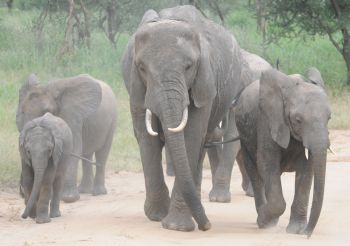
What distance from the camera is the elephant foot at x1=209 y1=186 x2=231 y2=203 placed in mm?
9742

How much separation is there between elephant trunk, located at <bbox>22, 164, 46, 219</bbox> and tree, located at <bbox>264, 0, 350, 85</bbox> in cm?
1081

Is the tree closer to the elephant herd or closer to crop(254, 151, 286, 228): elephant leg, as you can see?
the elephant herd

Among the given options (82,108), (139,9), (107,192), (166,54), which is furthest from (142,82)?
(139,9)

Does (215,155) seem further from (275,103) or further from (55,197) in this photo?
(275,103)

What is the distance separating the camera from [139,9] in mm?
21812

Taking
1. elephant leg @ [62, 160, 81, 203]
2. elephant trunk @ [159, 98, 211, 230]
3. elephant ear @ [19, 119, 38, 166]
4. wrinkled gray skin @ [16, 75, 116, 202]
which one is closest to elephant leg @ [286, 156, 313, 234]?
elephant trunk @ [159, 98, 211, 230]

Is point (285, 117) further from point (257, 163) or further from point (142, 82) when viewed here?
point (142, 82)

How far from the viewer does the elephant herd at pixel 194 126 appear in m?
7.06

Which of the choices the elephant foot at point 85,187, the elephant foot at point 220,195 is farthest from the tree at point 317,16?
the elephant foot at point 220,195

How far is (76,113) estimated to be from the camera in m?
9.95

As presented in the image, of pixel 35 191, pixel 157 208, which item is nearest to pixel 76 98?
pixel 35 191

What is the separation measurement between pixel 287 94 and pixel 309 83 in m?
0.18

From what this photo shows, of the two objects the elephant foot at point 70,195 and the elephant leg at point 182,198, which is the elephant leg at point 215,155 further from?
the elephant leg at point 182,198

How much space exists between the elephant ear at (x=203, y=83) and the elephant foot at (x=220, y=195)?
2.38m
